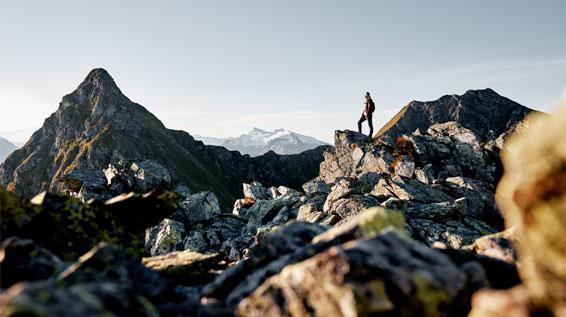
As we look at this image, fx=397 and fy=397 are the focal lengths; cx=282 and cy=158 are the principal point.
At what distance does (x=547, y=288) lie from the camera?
658cm

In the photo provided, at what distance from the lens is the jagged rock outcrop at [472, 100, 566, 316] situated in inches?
235

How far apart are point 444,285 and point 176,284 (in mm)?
8839

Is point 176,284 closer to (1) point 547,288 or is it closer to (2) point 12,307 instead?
(2) point 12,307

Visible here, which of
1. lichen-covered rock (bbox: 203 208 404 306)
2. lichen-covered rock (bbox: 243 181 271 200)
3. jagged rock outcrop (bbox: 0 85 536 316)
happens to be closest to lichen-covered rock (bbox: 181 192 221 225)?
lichen-covered rock (bbox: 243 181 271 200)

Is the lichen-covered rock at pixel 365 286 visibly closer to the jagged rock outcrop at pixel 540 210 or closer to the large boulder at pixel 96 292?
the jagged rock outcrop at pixel 540 210

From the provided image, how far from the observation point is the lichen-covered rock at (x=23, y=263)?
31.4 feet

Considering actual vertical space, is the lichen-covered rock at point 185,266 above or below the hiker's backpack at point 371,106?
below

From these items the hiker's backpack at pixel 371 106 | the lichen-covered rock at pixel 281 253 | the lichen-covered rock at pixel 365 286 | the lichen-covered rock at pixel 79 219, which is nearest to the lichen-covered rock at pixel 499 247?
the lichen-covered rock at pixel 281 253

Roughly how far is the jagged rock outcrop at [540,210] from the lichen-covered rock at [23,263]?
34.3 feet

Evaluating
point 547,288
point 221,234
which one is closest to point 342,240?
point 547,288

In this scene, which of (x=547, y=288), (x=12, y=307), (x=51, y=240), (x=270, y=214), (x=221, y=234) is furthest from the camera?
(x=270, y=214)

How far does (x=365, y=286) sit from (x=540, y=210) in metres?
3.17

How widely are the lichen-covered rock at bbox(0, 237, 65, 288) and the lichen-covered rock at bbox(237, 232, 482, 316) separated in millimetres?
5632

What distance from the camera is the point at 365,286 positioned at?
24.2ft
